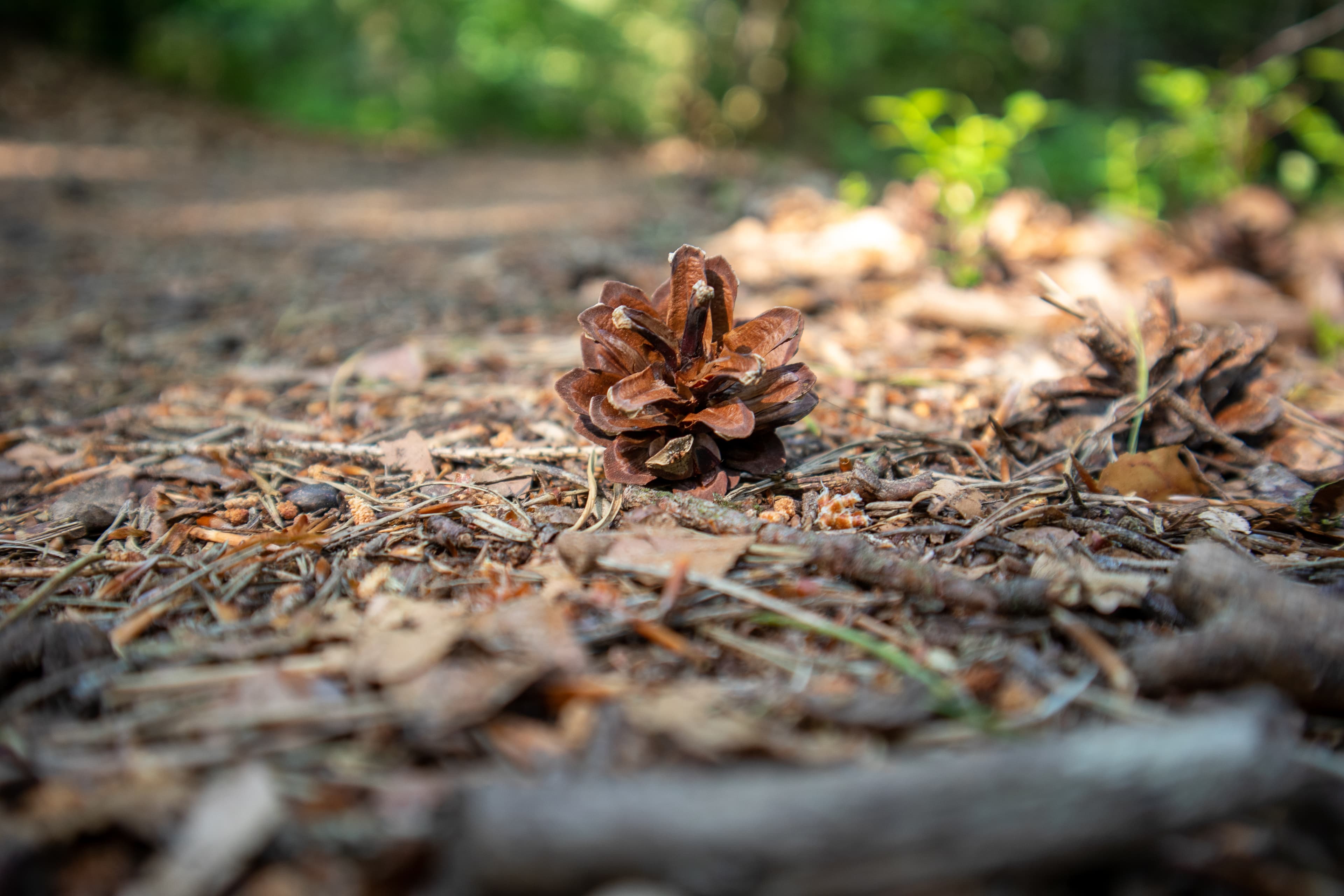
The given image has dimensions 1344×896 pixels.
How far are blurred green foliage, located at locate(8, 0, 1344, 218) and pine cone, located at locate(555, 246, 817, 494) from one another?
5121mm

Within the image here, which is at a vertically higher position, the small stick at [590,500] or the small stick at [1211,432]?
the small stick at [1211,432]

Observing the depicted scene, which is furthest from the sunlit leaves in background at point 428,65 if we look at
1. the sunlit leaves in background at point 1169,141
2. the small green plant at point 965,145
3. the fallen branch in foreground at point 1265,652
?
the fallen branch in foreground at point 1265,652

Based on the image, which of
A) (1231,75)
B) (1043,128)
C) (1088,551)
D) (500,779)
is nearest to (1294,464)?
(1088,551)

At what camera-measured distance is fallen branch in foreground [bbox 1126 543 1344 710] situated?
3.28ft

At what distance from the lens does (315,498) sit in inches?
64.9

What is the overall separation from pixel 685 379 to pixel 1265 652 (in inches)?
38.2

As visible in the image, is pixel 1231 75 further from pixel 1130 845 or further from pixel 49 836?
pixel 49 836

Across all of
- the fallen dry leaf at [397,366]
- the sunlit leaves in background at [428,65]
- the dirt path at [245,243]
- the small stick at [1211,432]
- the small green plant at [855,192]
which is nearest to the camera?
the small stick at [1211,432]

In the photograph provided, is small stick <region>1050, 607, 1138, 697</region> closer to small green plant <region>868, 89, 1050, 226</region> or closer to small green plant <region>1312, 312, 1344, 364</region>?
small green plant <region>1312, 312, 1344, 364</region>

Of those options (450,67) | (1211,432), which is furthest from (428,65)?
(1211,432)

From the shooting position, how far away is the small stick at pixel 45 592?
1260mm

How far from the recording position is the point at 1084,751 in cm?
81

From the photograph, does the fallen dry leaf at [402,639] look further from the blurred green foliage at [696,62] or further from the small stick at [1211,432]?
the blurred green foliage at [696,62]

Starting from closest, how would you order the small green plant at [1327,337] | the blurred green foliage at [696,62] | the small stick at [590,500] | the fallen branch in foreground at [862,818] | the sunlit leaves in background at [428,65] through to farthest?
the fallen branch in foreground at [862,818], the small stick at [590,500], the small green plant at [1327,337], the blurred green foliage at [696,62], the sunlit leaves in background at [428,65]
